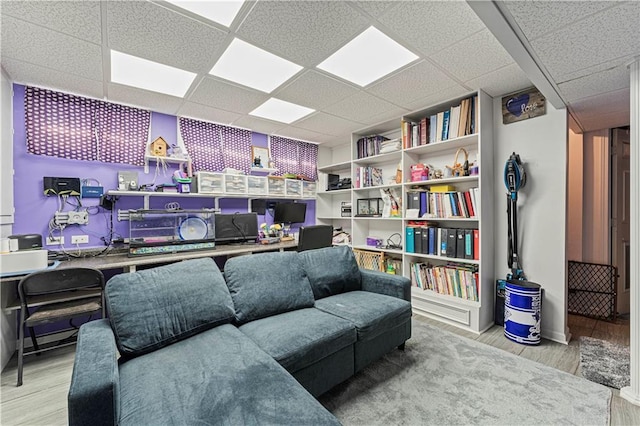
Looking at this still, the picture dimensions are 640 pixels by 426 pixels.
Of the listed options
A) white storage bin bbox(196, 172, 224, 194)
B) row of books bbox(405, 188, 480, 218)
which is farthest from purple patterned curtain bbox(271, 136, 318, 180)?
row of books bbox(405, 188, 480, 218)

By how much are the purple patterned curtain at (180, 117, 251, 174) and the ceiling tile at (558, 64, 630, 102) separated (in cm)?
362

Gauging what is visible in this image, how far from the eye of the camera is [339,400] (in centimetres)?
167

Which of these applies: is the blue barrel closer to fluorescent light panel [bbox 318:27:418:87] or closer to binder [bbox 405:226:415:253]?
binder [bbox 405:226:415:253]

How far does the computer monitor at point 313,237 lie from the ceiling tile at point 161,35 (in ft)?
6.46

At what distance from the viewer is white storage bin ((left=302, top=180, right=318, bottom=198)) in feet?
14.4

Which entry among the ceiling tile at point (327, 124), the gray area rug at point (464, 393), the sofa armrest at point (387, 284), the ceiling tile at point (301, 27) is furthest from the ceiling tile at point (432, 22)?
the gray area rug at point (464, 393)

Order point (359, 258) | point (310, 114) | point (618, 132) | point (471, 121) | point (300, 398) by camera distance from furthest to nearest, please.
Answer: point (359, 258) → point (310, 114) → point (618, 132) → point (471, 121) → point (300, 398)

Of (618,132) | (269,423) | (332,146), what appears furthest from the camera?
(332,146)

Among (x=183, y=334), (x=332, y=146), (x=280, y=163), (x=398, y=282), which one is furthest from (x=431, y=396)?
(x=332, y=146)

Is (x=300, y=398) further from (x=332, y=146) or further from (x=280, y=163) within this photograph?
(x=332, y=146)

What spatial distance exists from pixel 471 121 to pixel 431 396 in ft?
8.51

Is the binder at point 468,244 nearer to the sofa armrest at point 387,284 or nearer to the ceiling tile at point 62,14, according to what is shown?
the sofa armrest at point 387,284

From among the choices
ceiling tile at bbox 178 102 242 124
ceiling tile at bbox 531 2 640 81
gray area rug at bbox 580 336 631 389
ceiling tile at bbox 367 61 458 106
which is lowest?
gray area rug at bbox 580 336 631 389

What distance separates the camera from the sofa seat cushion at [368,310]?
1.82 m
